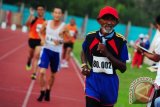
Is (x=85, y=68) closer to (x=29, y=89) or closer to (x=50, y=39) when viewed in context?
(x=50, y=39)

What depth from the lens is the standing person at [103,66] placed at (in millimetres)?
6517

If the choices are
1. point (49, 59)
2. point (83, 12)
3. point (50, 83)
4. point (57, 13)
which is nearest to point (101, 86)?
point (57, 13)

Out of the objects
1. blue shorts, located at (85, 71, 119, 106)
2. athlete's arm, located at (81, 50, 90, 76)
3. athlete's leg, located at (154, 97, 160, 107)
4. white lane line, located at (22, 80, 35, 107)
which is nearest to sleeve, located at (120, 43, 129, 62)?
blue shorts, located at (85, 71, 119, 106)

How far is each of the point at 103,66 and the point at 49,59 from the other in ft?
16.4

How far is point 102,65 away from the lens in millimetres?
6523

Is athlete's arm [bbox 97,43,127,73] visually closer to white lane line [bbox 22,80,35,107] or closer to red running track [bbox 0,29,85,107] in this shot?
red running track [bbox 0,29,85,107]

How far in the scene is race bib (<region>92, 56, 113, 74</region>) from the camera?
653 cm

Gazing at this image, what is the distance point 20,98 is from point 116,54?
533cm

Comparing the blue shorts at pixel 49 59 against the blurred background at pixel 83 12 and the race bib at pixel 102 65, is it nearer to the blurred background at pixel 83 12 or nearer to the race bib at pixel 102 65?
the race bib at pixel 102 65

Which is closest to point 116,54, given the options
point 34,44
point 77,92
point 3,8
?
point 77,92

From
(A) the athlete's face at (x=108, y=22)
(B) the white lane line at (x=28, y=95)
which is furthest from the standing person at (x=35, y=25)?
(A) the athlete's face at (x=108, y=22)

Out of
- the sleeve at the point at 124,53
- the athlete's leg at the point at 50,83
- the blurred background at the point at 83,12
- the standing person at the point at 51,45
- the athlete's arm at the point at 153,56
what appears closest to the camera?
the sleeve at the point at 124,53

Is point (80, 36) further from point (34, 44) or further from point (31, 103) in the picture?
point (31, 103)

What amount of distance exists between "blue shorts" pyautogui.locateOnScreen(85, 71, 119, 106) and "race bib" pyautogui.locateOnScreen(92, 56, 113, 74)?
0.06 m
